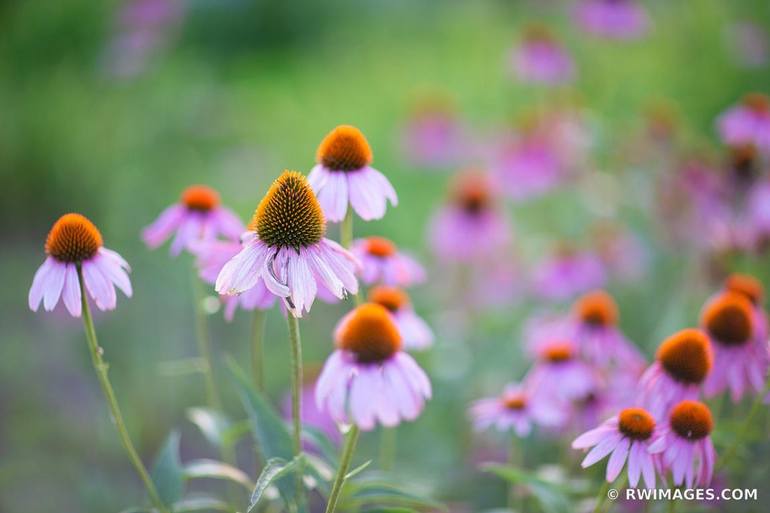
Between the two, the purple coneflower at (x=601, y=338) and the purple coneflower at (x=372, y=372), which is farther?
the purple coneflower at (x=601, y=338)

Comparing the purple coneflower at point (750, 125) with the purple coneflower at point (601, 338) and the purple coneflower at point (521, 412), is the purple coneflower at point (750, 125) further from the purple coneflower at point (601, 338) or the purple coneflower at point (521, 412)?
the purple coneflower at point (521, 412)

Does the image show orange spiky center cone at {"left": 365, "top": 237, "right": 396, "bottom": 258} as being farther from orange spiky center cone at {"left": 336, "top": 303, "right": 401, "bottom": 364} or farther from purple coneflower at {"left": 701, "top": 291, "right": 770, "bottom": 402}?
purple coneflower at {"left": 701, "top": 291, "right": 770, "bottom": 402}

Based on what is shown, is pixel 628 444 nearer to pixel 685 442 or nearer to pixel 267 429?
pixel 685 442

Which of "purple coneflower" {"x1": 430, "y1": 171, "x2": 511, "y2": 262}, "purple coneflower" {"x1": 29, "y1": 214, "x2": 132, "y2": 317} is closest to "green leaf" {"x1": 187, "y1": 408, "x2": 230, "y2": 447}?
"purple coneflower" {"x1": 29, "y1": 214, "x2": 132, "y2": 317}

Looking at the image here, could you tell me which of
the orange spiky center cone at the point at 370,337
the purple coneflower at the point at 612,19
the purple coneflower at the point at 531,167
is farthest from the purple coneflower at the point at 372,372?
the purple coneflower at the point at 612,19

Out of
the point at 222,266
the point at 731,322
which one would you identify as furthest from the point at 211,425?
the point at 731,322

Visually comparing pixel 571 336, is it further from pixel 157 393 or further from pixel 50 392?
pixel 50 392
